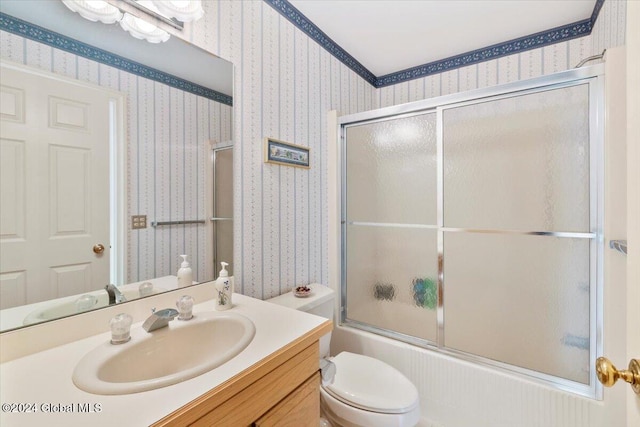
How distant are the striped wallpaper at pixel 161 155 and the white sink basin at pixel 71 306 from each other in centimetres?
9

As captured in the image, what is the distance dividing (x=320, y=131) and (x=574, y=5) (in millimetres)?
1628

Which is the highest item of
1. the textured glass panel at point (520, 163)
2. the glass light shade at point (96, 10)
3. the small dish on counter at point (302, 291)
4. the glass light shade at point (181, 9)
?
the glass light shade at point (181, 9)

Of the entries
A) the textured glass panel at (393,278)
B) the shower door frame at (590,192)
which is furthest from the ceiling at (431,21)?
the textured glass panel at (393,278)

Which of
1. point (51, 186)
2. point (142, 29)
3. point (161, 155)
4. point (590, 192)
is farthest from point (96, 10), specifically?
point (590, 192)

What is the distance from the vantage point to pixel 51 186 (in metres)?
0.81

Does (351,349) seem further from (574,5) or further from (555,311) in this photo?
(574,5)

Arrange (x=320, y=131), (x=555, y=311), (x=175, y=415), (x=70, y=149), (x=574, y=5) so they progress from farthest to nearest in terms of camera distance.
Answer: (x=320, y=131), (x=574, y=5), (x=555, y=311), (x=70, y=149), (x=175, y=415)

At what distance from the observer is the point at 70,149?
84 centimetres

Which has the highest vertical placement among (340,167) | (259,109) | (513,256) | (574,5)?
(574,5)

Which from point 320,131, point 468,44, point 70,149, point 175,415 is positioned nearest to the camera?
point 175,415

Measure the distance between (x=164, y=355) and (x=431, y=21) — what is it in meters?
2.21

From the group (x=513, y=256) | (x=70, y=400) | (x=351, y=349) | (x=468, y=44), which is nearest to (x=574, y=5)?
(x=468, y=44)

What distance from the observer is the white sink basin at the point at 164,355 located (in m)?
0.61

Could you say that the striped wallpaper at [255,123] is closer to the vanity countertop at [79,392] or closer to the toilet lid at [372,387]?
the vanity countertop at [79,392]
